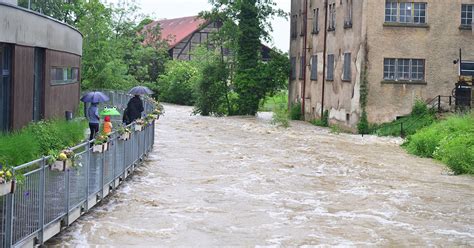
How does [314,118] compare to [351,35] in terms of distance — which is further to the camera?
[314,118]

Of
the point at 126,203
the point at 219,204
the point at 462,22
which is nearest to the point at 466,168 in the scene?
the point at 219,204

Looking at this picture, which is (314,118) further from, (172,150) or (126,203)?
(126,203)

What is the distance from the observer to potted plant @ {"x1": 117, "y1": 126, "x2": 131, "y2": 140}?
1959cm

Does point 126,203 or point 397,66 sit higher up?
point 397,66

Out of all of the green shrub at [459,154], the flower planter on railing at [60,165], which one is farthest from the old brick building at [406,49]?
the flower planter on railing at [60,165]

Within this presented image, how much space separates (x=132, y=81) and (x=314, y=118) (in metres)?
20.3

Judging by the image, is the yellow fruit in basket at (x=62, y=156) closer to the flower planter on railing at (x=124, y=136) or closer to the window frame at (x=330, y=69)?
the flower planter on railing at (x=124, y=136)

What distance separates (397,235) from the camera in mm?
16344

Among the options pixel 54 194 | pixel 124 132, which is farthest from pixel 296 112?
pixel 54 194

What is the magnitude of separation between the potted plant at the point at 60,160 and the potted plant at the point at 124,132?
590 cm

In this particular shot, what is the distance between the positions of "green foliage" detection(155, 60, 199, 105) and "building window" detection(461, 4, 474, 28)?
3845 cm

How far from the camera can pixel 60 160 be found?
13.1 m

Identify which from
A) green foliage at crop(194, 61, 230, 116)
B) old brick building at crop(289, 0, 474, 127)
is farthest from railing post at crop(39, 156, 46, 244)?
green foliage at crop(194, 61, 230, 116)

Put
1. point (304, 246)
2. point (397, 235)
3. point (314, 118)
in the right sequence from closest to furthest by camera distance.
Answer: point (304, 246) < point (397, 235) < point (314, 118)
